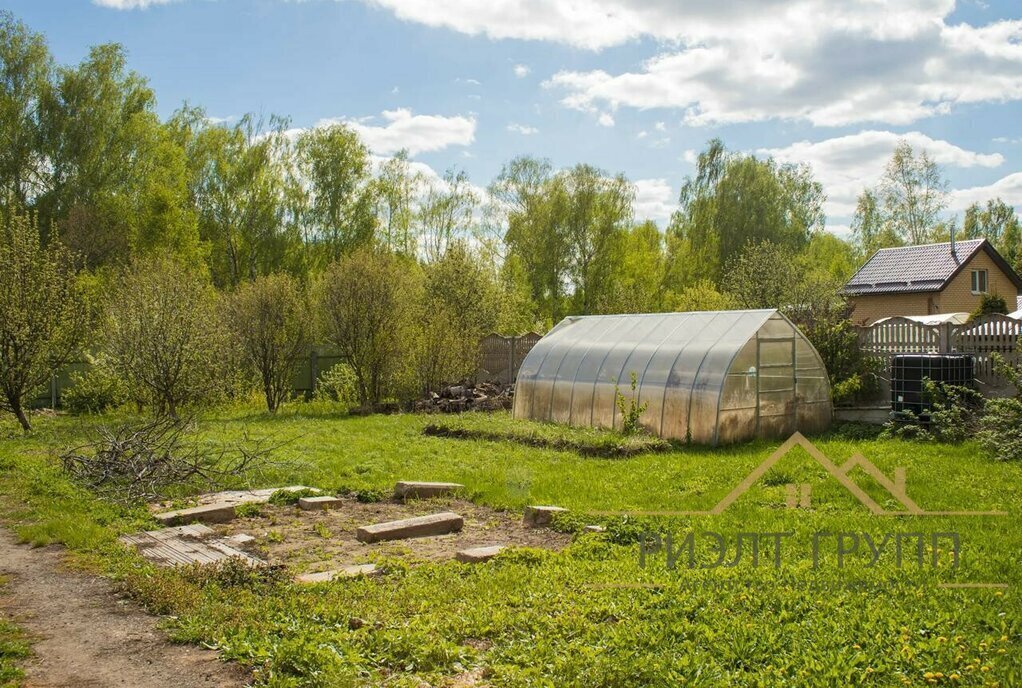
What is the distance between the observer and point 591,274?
40.3 metres

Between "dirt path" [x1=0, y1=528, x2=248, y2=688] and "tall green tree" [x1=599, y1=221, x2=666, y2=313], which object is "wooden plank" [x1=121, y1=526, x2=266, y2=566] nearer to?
"dirt path" [x1=0, y1=528, x2=248, y2=688]

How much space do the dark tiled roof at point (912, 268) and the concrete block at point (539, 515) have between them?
101 ft

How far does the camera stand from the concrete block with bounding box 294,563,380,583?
6628 mm

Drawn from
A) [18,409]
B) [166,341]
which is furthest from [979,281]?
[18,409]

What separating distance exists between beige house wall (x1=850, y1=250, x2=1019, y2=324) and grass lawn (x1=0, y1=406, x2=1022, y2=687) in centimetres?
2717

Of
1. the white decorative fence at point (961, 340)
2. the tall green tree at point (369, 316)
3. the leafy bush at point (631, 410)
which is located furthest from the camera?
the tall green tree at point (369, 316)

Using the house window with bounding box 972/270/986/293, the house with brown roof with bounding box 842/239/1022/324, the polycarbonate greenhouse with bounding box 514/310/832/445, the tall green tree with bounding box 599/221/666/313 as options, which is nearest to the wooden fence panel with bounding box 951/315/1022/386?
the polycarbonate greenhouse with bounding box 514/310/832/445

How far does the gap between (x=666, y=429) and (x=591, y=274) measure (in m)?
26.2

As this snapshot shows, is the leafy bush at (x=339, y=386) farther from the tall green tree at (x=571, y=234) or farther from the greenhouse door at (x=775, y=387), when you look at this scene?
the tall green tree at (x=571, y=234)

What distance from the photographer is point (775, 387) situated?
14641 mm

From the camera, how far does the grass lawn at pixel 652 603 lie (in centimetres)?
468

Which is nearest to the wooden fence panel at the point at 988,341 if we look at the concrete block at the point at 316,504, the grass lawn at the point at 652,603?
the grass lawn at the point at 652,603

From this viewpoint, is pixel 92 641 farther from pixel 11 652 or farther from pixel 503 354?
pixel 503 354

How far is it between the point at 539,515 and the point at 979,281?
34436mm
